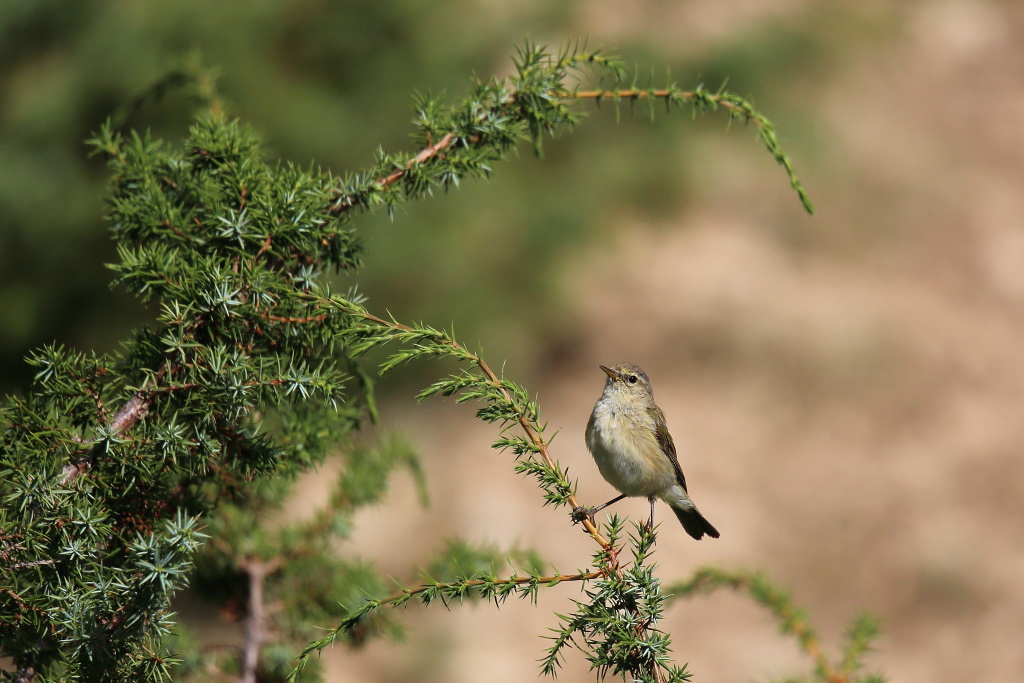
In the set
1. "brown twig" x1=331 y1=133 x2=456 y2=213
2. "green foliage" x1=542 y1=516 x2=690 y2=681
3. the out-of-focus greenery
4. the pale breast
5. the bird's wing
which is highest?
the out-of-focus greenery

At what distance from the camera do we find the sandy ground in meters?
8.33

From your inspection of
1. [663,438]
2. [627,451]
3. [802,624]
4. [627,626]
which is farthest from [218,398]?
[663,438]

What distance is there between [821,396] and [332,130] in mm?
6388

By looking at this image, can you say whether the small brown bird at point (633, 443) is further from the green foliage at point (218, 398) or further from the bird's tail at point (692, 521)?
the green foliage at point (218, 398)

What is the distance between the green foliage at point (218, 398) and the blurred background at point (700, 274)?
12.2ft

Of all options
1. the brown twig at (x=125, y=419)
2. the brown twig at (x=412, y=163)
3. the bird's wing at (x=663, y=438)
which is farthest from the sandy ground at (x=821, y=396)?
the brown twig at (x=125, y=419)

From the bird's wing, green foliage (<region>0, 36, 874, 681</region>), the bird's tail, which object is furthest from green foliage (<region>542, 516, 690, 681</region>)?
the bird's tail

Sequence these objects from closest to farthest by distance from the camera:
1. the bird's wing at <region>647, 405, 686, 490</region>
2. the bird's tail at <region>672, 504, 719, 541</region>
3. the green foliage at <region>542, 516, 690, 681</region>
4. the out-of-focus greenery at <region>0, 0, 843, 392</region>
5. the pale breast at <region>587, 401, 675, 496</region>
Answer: the green foliage at <region>542, 516, 690, 681</region>
the pale breast at <region>587, 401, 675, 496</region>
the bird's wing at <region>647, 405, 686, 490</region>
the bird's tail at <region>672, 504, 719, 541</region>
the out-of-focus greenery at <region>0, 0, 843, 392</region>

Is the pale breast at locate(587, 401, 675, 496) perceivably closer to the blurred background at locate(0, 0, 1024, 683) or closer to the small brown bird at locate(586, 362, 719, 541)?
the small brown bird at locate(586, 362, 719, 541)

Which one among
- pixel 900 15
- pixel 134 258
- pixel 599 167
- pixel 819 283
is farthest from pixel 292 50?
pixel 900 15

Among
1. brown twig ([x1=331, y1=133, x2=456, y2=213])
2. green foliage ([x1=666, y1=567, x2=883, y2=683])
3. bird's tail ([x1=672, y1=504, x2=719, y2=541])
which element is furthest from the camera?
bird's tail ([x1=672, y1=504, x2=719, y2=541])

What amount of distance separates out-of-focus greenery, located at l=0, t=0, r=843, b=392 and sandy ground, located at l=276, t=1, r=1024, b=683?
750 millimetres

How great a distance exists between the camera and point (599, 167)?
8648mm

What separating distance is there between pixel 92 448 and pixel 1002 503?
386 inches
